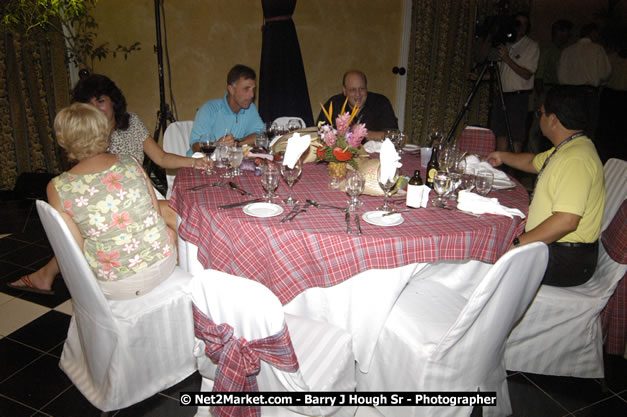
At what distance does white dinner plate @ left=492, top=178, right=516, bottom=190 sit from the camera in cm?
221

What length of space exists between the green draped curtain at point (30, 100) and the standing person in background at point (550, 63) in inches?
233

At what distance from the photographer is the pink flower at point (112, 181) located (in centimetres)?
172

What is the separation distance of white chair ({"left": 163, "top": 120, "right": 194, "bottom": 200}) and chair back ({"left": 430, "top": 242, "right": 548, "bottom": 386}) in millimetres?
2590

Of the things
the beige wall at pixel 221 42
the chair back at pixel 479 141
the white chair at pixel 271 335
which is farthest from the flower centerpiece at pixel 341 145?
the beige wall at pixel 221 42

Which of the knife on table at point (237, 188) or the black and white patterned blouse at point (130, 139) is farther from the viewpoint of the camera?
the black and white patterned blouse at point (130, 139)

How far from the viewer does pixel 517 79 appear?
16.3 feet

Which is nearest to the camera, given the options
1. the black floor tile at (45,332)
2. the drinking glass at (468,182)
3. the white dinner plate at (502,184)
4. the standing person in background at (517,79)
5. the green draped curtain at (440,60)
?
the drinking glass at (468,182)

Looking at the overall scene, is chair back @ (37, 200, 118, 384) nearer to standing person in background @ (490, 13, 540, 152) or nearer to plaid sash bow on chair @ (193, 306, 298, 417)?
Answer: plaid sash bow on chair @ (193, 306, 298, 417)

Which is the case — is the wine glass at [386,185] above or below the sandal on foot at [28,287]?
above

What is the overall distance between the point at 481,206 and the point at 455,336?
2.16 ft

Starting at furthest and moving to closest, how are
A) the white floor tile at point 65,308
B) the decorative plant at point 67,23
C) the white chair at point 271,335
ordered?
the decorative plant at point 67,23, the white floor tile at point 65,308, the white chair at point 271,335

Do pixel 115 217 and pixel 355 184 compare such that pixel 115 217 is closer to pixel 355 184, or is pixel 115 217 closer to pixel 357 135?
pixel 355 184

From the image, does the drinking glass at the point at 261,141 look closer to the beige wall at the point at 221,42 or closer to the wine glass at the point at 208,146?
the wine glass at the point at 208,146

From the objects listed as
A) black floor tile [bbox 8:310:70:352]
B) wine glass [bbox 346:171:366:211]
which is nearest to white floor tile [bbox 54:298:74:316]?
black floor tile [bbox 8:310:70:352]
